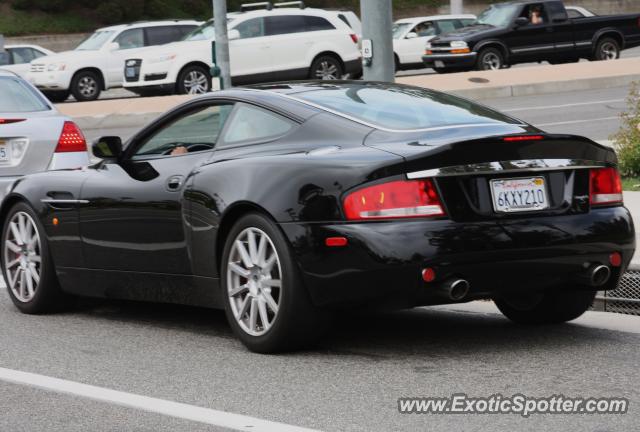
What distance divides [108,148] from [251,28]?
70.6ft

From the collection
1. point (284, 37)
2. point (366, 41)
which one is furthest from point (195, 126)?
point (284, 37)

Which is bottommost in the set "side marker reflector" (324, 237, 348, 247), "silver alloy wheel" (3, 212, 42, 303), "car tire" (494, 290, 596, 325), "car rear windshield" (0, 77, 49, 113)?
"car tire" (494, 290, 596, 325)

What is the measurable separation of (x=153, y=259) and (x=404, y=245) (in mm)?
1871

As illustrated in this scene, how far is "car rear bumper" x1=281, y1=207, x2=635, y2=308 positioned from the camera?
20.0 ft

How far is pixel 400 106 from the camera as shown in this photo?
23.1 feet

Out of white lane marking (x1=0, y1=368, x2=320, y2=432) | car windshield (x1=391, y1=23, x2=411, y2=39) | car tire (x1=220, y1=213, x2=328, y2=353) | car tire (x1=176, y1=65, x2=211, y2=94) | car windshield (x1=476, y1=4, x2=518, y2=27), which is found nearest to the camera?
white lane marking (x1=0, y1=368, x2=320, y2=432)

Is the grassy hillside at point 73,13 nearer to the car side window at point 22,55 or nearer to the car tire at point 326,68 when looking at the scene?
the car side window at point 22,55

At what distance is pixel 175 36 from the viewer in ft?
106

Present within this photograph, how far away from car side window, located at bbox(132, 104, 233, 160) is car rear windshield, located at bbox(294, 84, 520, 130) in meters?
0.50

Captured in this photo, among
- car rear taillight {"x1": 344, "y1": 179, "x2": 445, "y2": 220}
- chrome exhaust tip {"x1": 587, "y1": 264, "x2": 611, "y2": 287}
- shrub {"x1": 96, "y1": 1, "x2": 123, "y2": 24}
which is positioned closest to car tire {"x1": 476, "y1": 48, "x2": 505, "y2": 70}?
chrome exhaust tip {"x1": 587, "y1": 264, "x2": 611, "y2": 287}

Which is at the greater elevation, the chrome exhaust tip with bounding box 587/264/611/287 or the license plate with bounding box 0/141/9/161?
the license plate with bounding box 0/141/9/161

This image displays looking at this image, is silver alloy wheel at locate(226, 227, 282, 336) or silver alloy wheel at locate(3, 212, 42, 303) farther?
silver alloy wheel at locate(3, 212, 42, 303)

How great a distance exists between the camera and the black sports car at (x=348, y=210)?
616cm

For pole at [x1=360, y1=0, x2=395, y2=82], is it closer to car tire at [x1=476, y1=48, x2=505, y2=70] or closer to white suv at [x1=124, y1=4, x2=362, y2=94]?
white suv at [x1=124, y1=4, x2=362, y2=94]
